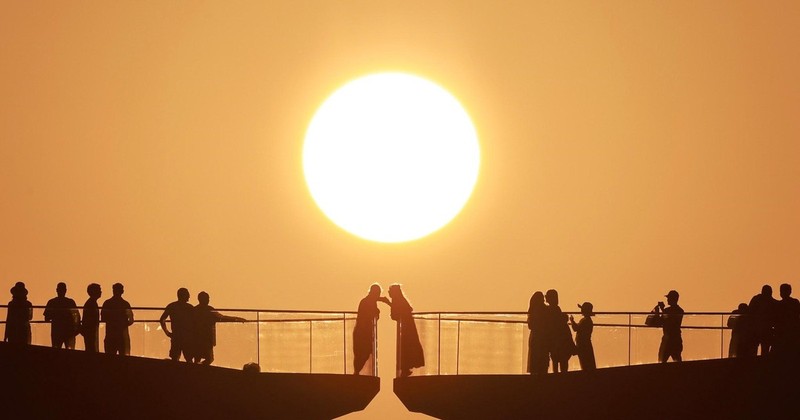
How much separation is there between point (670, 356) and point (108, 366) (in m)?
11.3

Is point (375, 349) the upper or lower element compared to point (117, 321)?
lower

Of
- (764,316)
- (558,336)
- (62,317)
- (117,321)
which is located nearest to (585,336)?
(558,336)

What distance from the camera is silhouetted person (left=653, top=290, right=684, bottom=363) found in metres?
39.0

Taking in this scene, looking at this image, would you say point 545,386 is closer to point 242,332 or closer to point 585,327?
point 585,327

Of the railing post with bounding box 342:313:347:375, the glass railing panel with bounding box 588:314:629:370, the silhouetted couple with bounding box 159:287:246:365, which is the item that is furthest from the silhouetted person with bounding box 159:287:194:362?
the glass railing panel with bounding box 588:314:629:370

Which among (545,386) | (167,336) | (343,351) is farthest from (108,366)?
(545,386)

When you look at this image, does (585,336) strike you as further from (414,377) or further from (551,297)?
(414,377)

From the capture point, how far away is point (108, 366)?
131 feet

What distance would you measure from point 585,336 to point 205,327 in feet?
24.4

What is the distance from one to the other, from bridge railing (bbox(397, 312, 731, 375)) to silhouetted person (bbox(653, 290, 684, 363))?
113 millimetres

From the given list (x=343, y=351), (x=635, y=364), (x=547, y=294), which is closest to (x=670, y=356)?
(x=635, y=364)

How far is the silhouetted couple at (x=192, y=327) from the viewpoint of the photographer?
3844cm

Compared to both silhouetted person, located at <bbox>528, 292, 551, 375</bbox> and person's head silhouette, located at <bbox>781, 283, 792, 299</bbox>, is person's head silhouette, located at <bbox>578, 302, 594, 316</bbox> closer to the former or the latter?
silhouetted person, located at <bbox>528, 292, 551, 375</bbox>

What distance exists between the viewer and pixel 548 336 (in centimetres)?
3891
